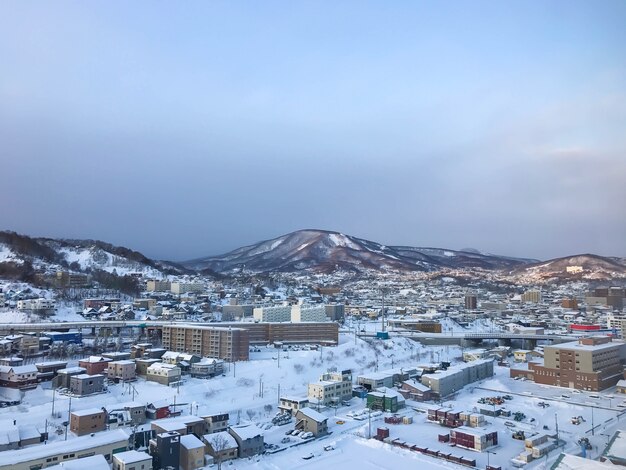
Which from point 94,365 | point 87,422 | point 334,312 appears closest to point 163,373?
point 94,365

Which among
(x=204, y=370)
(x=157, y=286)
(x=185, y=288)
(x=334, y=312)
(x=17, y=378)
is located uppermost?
(x=157, y=286)

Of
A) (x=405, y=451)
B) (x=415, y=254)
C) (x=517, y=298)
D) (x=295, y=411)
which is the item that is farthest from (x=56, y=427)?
(x=415, y=254)

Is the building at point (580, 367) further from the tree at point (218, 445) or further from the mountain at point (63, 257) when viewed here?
the mountain at point (63, 257)

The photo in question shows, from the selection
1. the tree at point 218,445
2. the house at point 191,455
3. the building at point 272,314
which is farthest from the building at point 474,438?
the building at point 272,314

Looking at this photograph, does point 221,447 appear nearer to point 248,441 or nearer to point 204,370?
point 248,441

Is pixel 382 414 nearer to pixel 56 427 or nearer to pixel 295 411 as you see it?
pixel 295 411

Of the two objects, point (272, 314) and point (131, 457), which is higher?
point (272, 314)

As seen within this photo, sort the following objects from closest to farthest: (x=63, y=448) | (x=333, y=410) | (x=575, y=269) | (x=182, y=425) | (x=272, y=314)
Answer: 1. (x=63, y=448)
2. (x=182, y=425)
3. (x=333, y=410)
4. (x=272, y=314)
5. (x=575, y=269)
